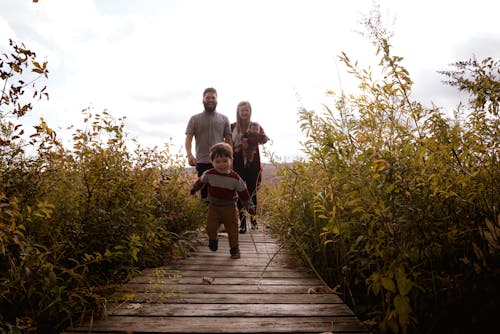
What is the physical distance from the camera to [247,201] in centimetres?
441

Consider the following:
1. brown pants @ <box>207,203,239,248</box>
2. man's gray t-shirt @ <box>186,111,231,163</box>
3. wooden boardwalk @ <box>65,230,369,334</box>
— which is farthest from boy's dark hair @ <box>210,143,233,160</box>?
wooden boardwalk @ <box>65,230,369,334</box>

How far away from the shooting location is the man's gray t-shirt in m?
5.49

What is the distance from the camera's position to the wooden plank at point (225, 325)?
6.50ft

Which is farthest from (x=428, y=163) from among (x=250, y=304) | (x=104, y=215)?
(x=104, y=215)

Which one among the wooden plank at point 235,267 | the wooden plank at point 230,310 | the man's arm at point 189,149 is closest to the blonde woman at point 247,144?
the man's arm at point 189,149

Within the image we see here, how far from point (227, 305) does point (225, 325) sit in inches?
12.9

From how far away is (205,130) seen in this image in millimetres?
5527

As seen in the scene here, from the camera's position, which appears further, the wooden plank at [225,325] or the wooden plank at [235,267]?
the wooden plank at [235,267]

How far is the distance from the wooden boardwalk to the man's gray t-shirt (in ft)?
7.98

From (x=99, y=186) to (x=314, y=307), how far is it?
1951 millimetres

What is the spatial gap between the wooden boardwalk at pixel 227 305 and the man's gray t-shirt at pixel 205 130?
2.43 m

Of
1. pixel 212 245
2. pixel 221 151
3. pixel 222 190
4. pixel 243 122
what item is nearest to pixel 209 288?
pixel 212 245

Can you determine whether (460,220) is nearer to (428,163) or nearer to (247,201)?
(428,163)

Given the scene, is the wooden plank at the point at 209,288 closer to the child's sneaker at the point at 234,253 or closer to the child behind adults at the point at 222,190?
the child's sneaker at the point at 234,253
